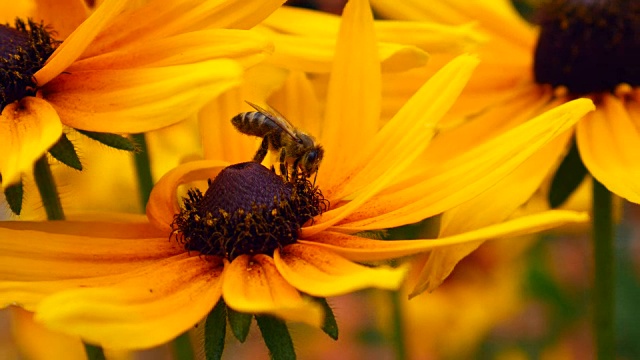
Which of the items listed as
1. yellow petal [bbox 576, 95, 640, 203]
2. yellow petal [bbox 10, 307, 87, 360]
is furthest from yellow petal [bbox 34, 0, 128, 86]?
yellow petal [bbox 10, 307, 87, 360]

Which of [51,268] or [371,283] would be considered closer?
[371,283]

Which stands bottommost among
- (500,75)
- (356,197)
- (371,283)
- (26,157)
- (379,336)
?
(379,336)

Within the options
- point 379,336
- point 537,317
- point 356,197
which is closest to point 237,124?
point 356,197

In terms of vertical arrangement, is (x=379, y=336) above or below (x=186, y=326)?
below

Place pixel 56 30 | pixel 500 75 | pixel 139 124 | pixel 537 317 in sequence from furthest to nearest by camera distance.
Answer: pixel 537 317 → pixel 500 75 → pixel 56 30 → pixel 139 124

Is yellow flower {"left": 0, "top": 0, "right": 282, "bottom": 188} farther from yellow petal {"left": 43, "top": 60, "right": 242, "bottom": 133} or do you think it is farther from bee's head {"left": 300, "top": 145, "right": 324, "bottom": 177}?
bee's head {"left": 300, "top": 145, "right": 324, "bottom": 177}

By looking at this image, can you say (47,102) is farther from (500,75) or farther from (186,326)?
(500,75)

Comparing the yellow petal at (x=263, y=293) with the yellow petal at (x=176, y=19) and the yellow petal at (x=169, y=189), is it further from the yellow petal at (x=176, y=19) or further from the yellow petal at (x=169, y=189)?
the yellow petal at (x=176, y=19)
